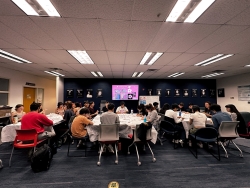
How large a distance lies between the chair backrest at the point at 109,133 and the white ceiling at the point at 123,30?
6.23 feet

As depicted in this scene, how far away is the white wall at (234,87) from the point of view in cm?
658

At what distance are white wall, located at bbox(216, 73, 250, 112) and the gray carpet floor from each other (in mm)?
5013

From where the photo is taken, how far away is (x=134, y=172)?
7.72 feet

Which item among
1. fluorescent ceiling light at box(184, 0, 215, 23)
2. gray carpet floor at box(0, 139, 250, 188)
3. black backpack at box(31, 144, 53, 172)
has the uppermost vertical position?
fluorescent ceiling light at box(184, 0, 215, 23)

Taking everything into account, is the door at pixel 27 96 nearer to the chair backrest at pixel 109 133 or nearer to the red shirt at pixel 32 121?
the red shirt at pixel 32 121

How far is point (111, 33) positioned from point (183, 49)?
1999 millimetres

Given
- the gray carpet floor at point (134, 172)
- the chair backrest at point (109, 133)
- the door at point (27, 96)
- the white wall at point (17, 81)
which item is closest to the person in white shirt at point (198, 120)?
the gray carpet floor at point (134, 172)

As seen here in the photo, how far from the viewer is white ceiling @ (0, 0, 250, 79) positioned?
5.84ft

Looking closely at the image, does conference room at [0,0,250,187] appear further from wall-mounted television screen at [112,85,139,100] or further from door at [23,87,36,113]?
wall-mounted television screen at [112,85,139,100]

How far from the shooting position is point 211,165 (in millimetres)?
2588

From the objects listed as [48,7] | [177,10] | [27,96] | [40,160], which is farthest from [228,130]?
[27,96]

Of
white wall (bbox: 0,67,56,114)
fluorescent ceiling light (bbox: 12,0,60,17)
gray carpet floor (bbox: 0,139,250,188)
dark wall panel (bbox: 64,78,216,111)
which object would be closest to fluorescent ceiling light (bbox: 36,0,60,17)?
fluorescent ceiling light (bbox: 12,0,60,17)

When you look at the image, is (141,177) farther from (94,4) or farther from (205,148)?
(94,4)

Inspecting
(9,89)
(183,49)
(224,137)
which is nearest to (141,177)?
(224,137)
